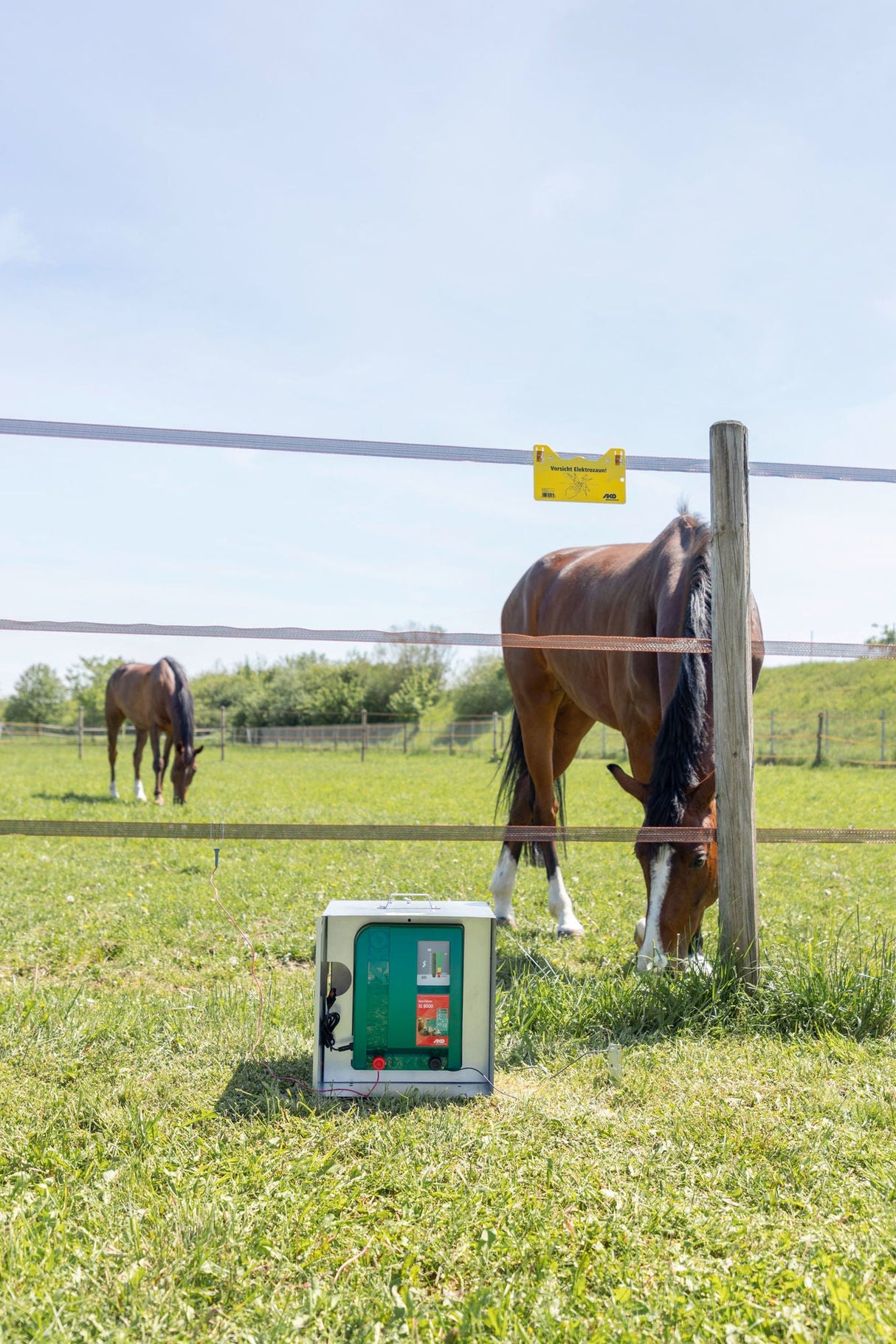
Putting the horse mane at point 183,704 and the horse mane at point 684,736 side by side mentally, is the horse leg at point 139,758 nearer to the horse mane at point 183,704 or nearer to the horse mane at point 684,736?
the horse mane at point 183,704

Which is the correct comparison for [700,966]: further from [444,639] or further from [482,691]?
[482,691]

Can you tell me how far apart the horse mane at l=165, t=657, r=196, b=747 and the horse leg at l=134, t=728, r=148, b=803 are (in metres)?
1.25

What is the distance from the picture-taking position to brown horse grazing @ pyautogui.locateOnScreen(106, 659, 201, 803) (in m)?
11.1

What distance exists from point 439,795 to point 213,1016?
34.1 ft

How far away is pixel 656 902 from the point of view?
10.2 feet

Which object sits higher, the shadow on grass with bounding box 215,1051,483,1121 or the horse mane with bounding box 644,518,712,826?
the horse mane with bounding box 644,518,712,826

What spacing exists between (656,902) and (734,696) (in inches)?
30.0

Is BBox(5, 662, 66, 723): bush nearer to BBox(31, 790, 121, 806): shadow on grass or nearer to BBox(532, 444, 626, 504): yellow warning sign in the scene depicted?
BBox(31, 790, 121, 806): shadow on grass

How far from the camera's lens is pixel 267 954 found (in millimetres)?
4145

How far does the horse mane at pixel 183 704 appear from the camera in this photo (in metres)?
11.2

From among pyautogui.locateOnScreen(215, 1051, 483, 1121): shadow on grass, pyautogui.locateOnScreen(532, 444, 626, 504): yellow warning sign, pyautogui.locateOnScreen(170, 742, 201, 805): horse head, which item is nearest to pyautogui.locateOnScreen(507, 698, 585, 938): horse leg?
pyautogui.locateOnScreen(532, 444, 626, 504): yellow warning sign

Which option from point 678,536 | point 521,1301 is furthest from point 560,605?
point 521,1301

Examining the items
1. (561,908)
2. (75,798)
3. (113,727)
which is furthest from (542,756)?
(113,727)

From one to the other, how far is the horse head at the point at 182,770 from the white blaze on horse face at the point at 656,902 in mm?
8599
